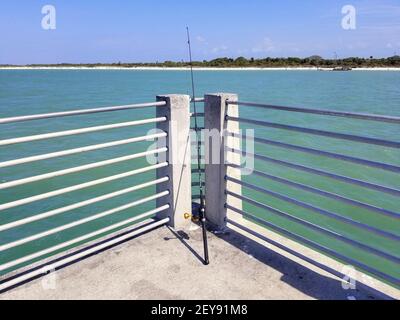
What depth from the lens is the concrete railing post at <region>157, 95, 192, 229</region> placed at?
134 inches

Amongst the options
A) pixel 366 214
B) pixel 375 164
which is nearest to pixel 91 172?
pixel 366 214

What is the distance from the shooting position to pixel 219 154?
3574mm

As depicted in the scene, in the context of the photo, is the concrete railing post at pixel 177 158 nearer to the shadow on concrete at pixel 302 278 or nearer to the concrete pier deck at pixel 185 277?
the concrete pier deck at pixel 185 277

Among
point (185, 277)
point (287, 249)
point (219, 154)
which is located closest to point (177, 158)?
point (219, 154)

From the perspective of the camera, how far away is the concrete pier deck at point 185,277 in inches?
107

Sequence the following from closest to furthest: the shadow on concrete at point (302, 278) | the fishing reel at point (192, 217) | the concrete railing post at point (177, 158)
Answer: the shadow on concrete at point (302, 278) < the concrete railing post at point (177, 158) < the fishing reel at point (192, 217)

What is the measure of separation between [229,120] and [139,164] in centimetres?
907

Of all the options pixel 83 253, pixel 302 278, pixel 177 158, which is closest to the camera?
pixel 302 278

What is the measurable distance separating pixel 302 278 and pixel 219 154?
1291mm

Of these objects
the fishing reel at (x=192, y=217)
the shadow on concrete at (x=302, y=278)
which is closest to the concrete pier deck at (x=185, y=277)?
the shadow on concrete at (x=302, y=278)

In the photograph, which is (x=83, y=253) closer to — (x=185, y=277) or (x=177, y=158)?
(x=185, y=277)

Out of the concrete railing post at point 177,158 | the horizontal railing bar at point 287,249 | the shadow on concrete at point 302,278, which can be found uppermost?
the concrete railing post at point 177,158

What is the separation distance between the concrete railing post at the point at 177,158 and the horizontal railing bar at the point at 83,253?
0.16 m
